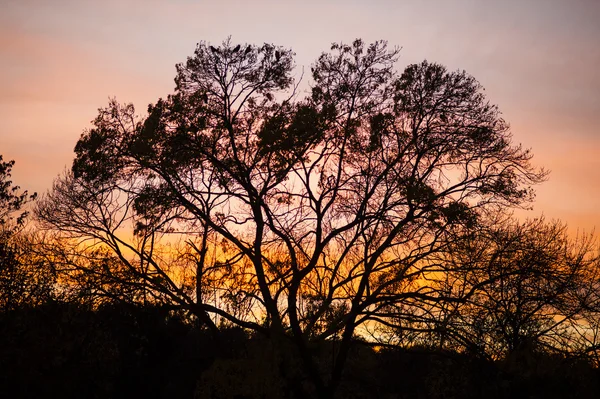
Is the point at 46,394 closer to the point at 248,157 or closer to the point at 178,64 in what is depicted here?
the point at 248,157

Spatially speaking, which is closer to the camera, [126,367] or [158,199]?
[158,199]

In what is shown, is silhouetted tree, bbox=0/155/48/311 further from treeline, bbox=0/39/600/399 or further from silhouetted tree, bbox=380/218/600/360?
silhouetted tree, bbox=380/218/600/360

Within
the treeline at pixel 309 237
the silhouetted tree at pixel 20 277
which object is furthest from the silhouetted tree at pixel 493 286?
the silhouetted tree at pixel 20 277

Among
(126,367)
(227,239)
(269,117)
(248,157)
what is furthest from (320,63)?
(126,367)

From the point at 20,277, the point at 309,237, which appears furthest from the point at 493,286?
the point at 20,277

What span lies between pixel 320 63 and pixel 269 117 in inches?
120

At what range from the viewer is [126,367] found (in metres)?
26.5

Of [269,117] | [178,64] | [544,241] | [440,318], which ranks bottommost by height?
[440,318]

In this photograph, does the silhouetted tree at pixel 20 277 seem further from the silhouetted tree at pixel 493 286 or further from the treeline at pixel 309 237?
the silhouetted tree at pixel 493 286

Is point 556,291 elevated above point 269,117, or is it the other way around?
point 269,117

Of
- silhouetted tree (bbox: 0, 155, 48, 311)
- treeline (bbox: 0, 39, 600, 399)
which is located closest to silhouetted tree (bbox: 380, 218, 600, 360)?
treeline (bbox: 0, 39, 600, 399)

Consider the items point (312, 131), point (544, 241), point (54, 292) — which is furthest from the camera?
point (54, 292)

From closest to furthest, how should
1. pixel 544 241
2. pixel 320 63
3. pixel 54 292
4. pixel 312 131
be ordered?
pixel 312 131
pixel 320 63
pixel 544 241
pixel 54 292

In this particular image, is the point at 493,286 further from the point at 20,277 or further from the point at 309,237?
the point at 20,277
